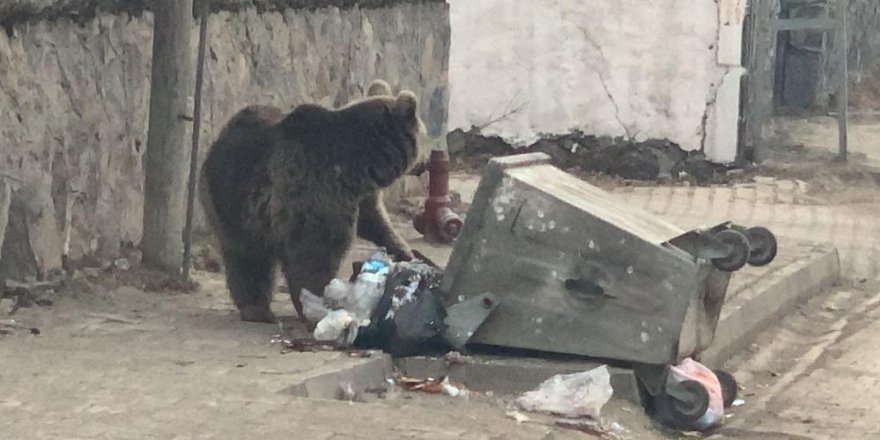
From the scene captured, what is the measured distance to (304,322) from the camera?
7145 mm

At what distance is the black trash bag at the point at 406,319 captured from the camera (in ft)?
21.5

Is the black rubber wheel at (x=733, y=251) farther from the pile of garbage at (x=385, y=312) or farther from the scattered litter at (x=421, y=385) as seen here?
the scattered litter at (x=421, y=385)

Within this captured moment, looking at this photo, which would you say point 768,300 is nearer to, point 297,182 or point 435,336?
point 435,336

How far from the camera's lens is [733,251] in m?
6.62

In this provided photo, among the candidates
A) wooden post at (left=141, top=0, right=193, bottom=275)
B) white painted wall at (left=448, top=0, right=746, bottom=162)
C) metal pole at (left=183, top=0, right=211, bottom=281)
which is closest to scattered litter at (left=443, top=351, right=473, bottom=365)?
metal pole at (left=183, top=0, right=211, bottom=281)

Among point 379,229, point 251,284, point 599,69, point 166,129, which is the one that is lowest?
point 251,284

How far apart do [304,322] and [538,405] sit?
1490 mm

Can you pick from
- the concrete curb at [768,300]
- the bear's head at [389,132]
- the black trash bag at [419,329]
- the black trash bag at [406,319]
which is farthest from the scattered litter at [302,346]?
the concrete curb at [768,300]

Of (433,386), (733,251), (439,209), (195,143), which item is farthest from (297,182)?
(439,209)

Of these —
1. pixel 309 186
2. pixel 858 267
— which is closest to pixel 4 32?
pixel 309 186

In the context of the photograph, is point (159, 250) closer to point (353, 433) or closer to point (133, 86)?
point (133, 86)

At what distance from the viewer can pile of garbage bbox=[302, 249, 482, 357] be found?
6570 millimetres

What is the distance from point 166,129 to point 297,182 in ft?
4.09

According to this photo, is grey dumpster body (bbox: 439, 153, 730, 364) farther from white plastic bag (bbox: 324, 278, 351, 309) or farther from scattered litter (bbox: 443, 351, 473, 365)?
white plastic bag (bbox: 324, 278, 351, 309)
